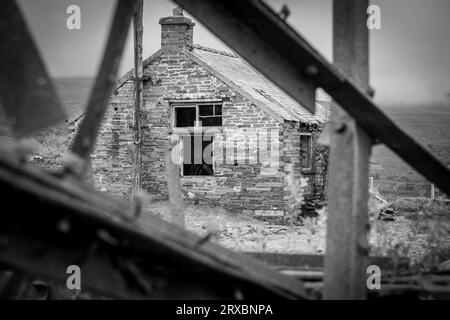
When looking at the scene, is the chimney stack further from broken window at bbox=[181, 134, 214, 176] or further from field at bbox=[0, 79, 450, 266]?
field at bbox=[0, 79, 450, 266]

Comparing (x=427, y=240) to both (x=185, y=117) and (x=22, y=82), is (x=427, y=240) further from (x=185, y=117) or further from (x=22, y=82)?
(x=185, y=117)

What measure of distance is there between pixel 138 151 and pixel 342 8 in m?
13.9

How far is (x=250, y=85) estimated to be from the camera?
16672 millimetres

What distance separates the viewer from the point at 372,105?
258 cm

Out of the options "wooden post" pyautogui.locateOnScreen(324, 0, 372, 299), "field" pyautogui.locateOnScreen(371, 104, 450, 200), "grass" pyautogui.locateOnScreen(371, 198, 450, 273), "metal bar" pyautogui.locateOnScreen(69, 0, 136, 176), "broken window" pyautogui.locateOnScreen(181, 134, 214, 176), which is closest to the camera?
"metal bar" pyautogui.locateOnScreen(69, 0, 136, 176)

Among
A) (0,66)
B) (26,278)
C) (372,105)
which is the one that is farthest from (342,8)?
(26,278)

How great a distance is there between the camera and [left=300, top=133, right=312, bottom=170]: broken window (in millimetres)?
17075

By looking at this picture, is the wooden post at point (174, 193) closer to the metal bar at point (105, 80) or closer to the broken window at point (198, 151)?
the metal bar at point (105, 80)

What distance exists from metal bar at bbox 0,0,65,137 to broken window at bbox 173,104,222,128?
547 inches

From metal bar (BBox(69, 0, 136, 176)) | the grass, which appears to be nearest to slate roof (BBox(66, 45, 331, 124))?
the grass

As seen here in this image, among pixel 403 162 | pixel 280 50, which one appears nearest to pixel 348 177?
pixel 280 50

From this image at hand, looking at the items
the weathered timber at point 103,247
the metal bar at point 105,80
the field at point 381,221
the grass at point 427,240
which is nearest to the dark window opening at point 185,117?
the field at point 381,221

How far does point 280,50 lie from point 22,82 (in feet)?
4.07

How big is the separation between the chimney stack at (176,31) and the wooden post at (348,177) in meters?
13.7
